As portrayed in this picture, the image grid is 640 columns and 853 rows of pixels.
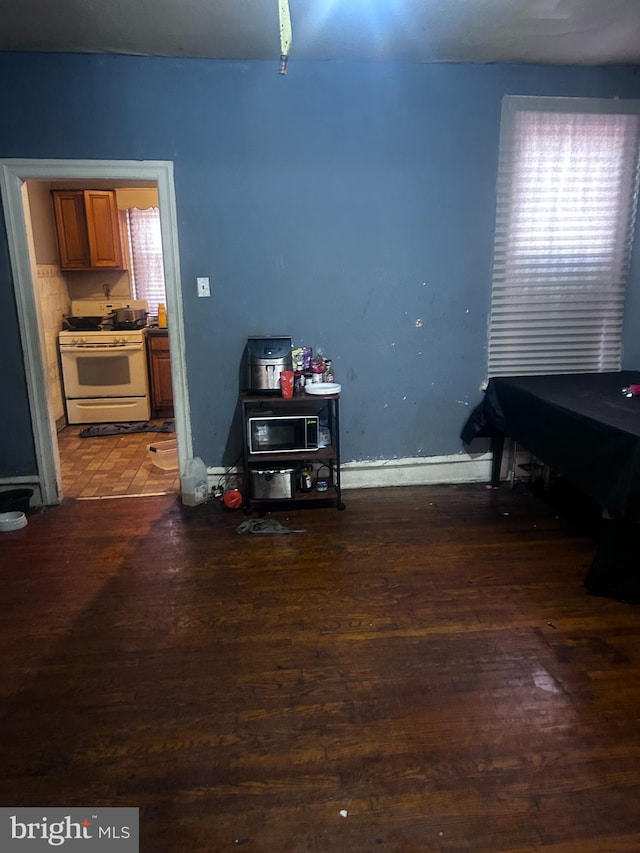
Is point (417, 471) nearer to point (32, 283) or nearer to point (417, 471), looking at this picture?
point (417, 471)

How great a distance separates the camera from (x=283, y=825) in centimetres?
145

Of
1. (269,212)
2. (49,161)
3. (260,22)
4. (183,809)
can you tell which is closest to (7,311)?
(49,161)

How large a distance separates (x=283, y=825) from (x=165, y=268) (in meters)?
2.84

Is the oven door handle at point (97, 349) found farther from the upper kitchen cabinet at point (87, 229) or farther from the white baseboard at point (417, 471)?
the white baseboard at point (417, 471)

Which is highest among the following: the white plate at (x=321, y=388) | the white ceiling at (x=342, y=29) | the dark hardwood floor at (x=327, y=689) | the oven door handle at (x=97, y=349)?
the white ceiling at (x=342, y=29)

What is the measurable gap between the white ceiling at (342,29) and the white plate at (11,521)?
2.54m

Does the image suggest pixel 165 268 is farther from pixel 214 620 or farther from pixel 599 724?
pixel 599 724

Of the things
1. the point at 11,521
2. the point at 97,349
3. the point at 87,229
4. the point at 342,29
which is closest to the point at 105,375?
the point at 97,349

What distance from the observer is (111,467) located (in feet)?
13.8

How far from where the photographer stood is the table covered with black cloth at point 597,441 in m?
2.25

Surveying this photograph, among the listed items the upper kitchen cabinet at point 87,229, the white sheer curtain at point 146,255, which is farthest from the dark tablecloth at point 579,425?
the upper kitchen cabinet at point 87,229

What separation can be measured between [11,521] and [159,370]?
2557 millimetres

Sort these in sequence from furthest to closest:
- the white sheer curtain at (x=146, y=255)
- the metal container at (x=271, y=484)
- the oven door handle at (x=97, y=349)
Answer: the white sheer curtain at (x=146, y=255)
the oven door handle at (x=97, y=349)
the metal container at (x=271, y=484)

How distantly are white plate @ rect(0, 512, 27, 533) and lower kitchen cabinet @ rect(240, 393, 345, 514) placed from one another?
4.31 ft
